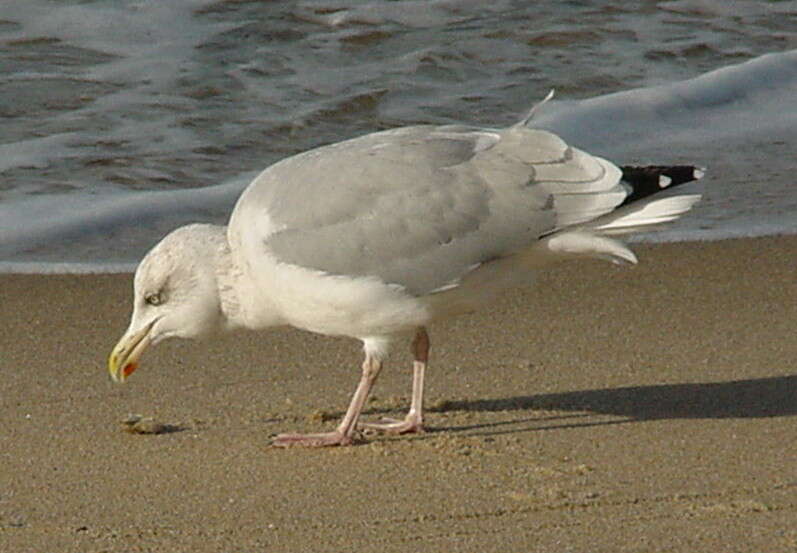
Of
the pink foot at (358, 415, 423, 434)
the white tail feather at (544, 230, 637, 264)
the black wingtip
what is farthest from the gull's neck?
the black wingtip

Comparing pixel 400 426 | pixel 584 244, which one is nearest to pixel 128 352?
pixel 400 426

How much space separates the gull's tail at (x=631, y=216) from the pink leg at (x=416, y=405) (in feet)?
1.93

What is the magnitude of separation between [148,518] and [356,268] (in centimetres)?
109

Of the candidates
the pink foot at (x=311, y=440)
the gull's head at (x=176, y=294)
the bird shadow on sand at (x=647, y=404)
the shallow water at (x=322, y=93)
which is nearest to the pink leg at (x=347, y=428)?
the pink foot at (x=311, y=440)

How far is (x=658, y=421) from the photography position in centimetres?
546

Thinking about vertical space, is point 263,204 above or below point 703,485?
above

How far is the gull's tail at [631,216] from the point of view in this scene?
A: 5.25 meters

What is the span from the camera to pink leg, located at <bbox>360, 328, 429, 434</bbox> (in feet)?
18.0

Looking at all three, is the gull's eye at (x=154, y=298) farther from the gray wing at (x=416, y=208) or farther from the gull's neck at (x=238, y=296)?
the gray wing at (x=416, y=208)

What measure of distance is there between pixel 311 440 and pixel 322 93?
16.1ft

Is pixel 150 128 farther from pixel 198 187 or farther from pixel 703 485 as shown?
pixel 703 485

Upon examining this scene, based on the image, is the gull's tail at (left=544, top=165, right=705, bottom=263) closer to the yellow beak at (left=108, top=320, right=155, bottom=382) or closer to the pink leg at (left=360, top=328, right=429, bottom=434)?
the pink leg at (left=360, top=328, right=429, bottom=434)

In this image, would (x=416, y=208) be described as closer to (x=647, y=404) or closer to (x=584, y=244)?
(x=584, y=244)

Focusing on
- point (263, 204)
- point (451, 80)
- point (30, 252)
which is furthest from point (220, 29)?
point (263, 204)
